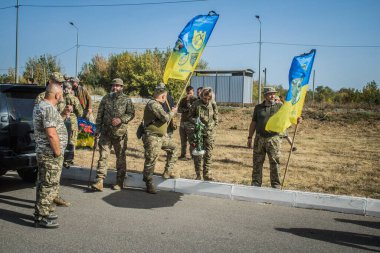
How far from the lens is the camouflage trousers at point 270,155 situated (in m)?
6.22

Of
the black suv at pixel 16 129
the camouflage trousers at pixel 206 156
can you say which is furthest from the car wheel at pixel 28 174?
the camouflage trousers at pixel 206 156

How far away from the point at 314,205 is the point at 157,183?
9.49 feet

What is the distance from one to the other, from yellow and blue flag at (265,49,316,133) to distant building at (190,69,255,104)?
25.0 meters

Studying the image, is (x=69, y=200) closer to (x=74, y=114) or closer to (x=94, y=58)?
(x=74, y=114)

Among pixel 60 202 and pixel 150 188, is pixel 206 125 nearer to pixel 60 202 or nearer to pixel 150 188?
pixel 150 188

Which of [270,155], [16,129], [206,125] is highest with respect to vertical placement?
[206,125]

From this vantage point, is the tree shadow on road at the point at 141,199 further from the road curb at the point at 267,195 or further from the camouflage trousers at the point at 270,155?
the camouflage trousers at the point at 270,155

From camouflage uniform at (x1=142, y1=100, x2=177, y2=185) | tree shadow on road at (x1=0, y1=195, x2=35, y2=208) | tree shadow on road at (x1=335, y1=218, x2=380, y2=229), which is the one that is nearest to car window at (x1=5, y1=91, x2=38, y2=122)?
tree shadow on road at (x1=0, y1=195, x2=35, y2=208)

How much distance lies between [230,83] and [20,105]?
26.8 meters

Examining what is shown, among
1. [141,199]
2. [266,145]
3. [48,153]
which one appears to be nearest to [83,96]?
[141,199]

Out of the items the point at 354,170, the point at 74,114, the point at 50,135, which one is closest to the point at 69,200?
the point at 50,135

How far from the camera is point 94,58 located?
192ft

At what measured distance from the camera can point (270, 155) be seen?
245 inches

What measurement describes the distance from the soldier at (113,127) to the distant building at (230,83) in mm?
25246
